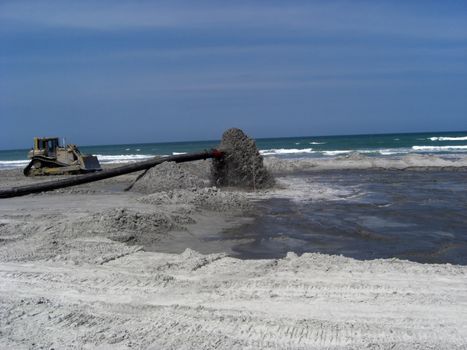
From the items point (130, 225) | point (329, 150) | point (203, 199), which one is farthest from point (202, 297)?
point (329, 150)

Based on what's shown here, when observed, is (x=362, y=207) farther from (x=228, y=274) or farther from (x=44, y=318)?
(x=44, y=318)

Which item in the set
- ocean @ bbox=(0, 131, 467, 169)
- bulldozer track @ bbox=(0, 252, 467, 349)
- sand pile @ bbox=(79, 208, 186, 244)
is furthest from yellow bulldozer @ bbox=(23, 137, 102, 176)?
ocean @ bbox=(0, 131, 467, 169)

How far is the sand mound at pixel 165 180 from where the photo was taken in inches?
588

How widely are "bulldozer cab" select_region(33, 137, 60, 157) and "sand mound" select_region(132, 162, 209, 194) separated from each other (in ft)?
29.1

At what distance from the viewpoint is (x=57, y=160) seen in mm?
23062

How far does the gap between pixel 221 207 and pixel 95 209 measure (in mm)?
2795

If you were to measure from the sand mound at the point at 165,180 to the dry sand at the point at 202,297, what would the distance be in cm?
570

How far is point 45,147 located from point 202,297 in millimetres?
19716

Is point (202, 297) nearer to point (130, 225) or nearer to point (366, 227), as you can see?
point (130, 225)

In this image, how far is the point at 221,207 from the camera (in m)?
12.5

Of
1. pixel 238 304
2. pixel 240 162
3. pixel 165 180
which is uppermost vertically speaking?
pixel 240 162

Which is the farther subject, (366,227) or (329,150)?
(329,150)

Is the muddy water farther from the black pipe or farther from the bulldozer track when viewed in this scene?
the black pipe

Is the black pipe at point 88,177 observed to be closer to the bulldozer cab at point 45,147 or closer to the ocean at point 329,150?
the bulldozer cab at point 45,147
